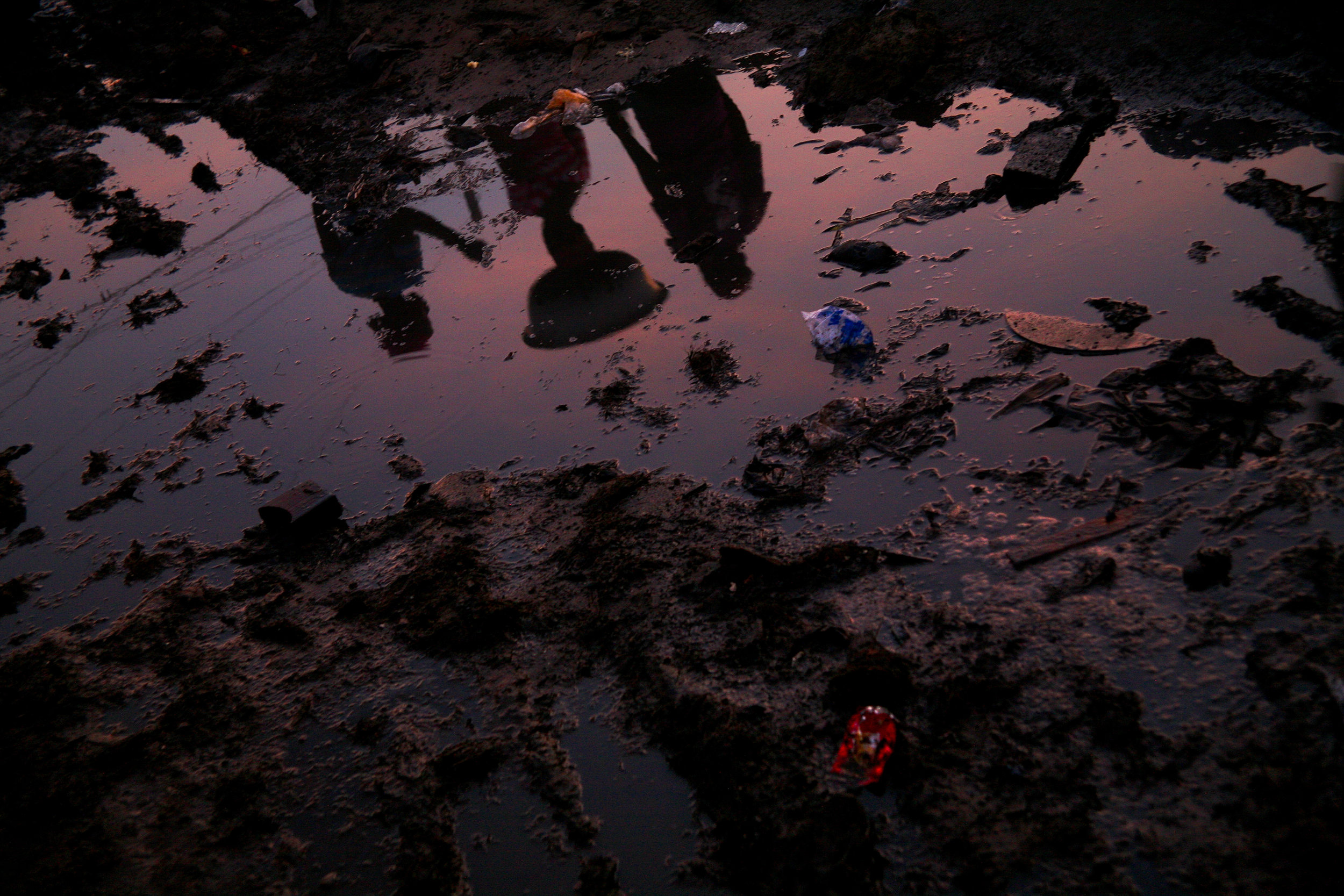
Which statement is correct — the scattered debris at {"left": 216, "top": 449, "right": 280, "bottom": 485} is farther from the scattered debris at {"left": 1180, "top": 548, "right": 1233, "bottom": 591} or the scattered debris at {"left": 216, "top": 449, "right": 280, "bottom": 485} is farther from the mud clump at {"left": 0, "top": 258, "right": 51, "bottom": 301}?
the scattered debris at {"left": 1180, "top": 548, "right": 1233, "bottom": 591}

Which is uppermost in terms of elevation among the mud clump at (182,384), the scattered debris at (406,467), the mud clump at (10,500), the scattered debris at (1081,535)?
the mud clump at (182,384)

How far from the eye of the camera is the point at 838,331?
3.26m

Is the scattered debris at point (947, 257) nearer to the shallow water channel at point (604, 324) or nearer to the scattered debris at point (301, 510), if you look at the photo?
the shallow water channel at point (604, 324)

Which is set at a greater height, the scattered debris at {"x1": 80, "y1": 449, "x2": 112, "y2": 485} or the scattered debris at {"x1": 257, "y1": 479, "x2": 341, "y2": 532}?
the scattered debris at {"x1": 80, "y1": 449, "x2": 112, "y2": 485}

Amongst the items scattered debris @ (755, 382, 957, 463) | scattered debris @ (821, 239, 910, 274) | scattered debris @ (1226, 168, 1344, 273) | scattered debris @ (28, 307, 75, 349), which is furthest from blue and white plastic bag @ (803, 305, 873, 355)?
scattered debris @ (28, 307, 75, 349)

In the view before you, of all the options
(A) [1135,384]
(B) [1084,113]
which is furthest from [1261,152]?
(A) [1135,384]

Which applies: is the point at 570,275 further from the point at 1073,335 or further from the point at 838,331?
the point at 1073,335

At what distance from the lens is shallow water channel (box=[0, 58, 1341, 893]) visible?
2.86 meters

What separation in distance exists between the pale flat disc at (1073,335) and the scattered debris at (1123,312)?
37mm

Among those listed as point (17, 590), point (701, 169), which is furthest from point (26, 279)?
point (701, 169)

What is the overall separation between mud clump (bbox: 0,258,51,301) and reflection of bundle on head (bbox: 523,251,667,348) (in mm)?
4118

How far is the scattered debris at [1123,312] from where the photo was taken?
3010 mm

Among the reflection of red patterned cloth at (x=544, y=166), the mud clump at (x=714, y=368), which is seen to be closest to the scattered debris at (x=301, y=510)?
the mud clump at (x=714, y=368)

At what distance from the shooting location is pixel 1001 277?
135 inches
